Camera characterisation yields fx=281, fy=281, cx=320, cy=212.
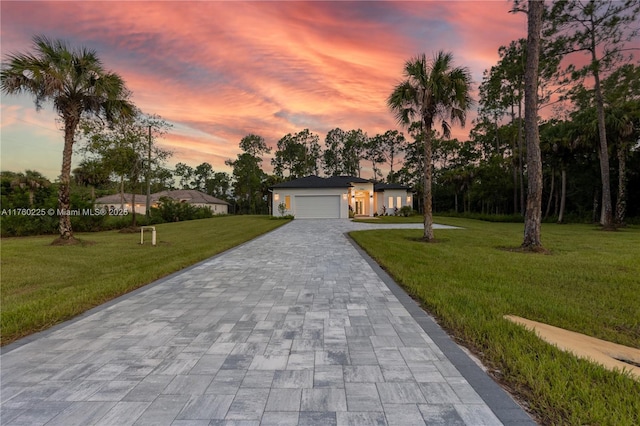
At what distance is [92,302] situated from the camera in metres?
4.26

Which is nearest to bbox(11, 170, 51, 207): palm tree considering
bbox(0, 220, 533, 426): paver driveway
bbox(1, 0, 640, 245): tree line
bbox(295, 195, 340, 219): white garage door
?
bbox(1, 0, 640, 245): tree line

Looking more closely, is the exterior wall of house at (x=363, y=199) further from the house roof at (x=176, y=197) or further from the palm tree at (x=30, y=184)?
the house roof at (x=176, y=197)

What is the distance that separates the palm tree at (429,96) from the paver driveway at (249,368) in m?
8.20

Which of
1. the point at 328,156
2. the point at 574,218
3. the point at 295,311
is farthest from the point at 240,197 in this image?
the point at 295,311

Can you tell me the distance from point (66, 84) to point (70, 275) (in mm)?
7357

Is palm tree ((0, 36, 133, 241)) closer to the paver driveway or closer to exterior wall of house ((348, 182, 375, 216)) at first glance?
the paver driveway

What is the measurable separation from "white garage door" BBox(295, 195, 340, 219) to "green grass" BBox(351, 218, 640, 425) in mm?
17351

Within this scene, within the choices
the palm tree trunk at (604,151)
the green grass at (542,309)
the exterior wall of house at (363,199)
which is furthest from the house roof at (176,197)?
the palm tree trunk at (604,151)

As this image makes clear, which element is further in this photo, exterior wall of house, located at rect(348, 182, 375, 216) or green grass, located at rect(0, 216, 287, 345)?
exterior wall of house, located at rect(348, 182, 375, 216)

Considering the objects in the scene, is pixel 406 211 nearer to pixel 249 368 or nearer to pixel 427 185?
pixel 427 185

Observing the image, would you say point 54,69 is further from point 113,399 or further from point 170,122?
point 113,399

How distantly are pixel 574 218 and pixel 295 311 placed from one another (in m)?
26.9

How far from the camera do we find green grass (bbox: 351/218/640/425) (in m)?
2.00

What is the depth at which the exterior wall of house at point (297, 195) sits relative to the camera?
2552cm
